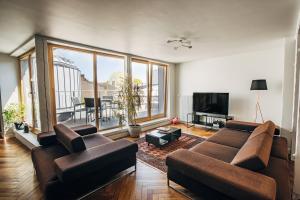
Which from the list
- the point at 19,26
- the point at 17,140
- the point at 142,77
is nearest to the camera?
the point at 19,26

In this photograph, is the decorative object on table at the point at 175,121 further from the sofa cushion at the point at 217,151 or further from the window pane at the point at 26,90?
the window pane at the point at 26,90

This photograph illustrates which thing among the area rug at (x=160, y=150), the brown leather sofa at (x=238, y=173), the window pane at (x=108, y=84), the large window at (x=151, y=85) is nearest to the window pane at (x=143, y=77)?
the large window at (x=151, y=85)

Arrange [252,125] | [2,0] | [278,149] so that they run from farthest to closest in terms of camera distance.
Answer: [252,125] < [278,149] < [2,0]

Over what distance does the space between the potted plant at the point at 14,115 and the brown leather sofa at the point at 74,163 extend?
96.1 inches

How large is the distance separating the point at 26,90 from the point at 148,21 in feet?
13.3

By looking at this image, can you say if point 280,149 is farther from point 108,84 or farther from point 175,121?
point 108,84

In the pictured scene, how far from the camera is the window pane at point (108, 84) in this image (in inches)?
162

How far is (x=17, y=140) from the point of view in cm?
395

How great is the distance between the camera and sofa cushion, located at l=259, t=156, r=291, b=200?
4.25 ft

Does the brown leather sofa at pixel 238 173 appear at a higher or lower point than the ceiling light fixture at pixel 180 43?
lower

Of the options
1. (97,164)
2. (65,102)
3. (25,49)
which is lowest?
(97,164)

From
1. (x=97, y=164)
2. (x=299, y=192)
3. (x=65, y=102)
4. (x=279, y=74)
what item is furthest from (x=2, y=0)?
(x=279, y=74)

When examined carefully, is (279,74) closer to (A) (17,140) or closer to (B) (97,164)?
(B) (97,164)

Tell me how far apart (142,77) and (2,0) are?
3732 millimetres
